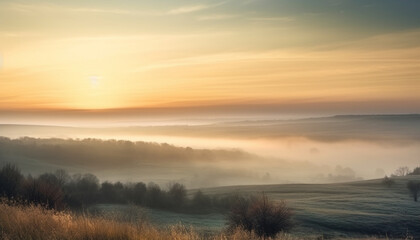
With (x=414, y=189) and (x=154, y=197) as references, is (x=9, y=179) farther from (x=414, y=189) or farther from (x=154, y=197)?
(x=414, y=189)

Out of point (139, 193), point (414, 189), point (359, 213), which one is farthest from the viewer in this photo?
point (414, 189)

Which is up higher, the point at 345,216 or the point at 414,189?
the point at 414,189

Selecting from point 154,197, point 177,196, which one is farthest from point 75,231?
point 154,197

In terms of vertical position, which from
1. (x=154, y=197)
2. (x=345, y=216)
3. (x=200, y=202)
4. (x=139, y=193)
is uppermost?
(x=139, y=193)

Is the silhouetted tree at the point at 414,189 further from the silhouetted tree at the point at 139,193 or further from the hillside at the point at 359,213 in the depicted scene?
the silhouetted tree at the point at 139,193

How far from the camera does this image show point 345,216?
7062 cm

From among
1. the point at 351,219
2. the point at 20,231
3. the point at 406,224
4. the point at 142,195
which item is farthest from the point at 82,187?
the point at 20,231

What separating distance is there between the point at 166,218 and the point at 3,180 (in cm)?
3043

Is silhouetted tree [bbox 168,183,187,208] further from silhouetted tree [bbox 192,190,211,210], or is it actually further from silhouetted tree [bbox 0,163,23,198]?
silhouetted tree [bbox 0,163,23,198]

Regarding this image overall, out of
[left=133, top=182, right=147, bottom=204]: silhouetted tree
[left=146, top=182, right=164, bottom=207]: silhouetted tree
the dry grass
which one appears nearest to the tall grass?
the dry grass

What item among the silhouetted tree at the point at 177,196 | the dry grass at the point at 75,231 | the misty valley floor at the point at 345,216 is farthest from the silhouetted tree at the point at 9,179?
the silhouetted tree at the point at 177,196

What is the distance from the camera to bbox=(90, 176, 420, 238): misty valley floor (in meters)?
63.5

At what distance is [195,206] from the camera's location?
9369 cm

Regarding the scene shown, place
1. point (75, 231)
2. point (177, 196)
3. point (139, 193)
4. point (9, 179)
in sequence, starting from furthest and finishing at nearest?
point (139, 193)
point (177, 196)
point (9, 179)
point (75, 231)
